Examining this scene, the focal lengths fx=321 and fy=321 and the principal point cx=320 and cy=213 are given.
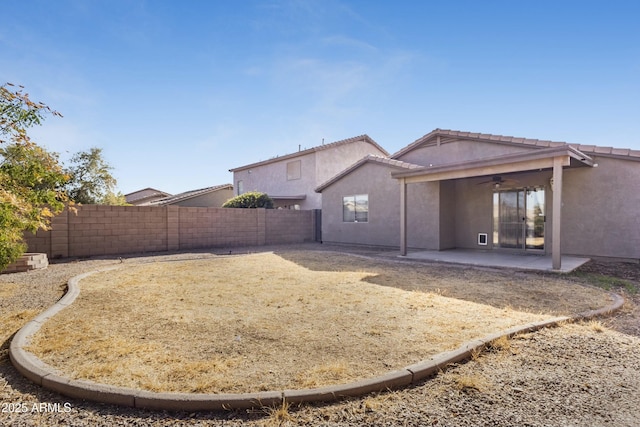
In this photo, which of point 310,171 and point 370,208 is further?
point 310,171

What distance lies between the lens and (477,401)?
257 centimetres

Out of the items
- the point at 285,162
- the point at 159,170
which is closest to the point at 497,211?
the point at 285,162

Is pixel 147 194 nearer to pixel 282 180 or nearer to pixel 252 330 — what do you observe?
pixel 282 180

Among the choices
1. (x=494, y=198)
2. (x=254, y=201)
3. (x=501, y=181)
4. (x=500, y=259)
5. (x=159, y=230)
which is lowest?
(x=500, y=259)

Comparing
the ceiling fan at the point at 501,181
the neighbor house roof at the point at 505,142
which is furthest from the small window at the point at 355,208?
the ceiling fan at the point at 501,181

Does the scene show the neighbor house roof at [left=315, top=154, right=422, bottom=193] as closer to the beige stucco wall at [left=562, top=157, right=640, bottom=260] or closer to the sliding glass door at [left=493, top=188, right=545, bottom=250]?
the sliding glass door at [left=493, top=188, right=545, bottom=250]

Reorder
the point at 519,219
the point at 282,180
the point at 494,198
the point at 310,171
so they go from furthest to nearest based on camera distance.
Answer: the point at 282,180 < the point at 310,171 < the point at 494,198 < the point at 519,219

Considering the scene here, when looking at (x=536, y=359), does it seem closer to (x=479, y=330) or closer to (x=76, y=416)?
(x=479, y=330)

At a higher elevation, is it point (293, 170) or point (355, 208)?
point (293, 170)

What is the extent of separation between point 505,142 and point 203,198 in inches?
859

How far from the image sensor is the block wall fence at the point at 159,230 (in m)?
11.3

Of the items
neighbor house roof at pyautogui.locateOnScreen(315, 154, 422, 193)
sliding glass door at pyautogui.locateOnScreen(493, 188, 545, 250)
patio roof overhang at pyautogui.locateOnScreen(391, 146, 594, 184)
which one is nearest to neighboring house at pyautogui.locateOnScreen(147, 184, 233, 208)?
neighbor house roof at pyautogui.locateOnScreen(315, 154, 422, 193)

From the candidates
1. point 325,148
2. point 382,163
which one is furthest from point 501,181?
point 325,148

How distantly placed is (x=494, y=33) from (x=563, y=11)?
1.82 metres
